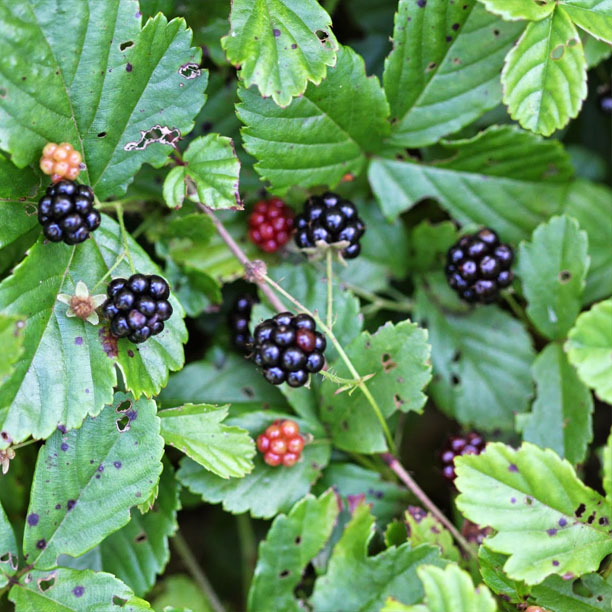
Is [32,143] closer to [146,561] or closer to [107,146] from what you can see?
[107,146]

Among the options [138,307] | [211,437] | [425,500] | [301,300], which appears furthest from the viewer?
[301,300]

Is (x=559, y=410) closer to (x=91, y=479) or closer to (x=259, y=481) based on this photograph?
(x=259, y=481)

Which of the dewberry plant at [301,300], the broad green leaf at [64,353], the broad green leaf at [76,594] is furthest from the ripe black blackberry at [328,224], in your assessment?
the broad green leaf at [76,594]

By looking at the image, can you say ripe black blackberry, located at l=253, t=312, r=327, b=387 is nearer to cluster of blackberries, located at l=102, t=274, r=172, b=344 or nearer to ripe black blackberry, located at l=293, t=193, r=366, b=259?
cluster of blackberries, located at l=102, t=274, r=172, b=344

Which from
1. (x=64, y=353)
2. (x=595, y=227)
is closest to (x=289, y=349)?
(x=64, y=353)

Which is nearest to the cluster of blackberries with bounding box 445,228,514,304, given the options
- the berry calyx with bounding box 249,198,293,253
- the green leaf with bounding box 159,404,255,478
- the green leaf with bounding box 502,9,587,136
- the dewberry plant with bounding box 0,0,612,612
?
the dewberry plant with bounding box 0,0,612,612

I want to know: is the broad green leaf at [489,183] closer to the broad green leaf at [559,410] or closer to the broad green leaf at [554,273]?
the broad green leaf at [554,273]
